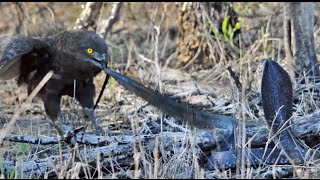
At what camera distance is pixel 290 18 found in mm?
6844

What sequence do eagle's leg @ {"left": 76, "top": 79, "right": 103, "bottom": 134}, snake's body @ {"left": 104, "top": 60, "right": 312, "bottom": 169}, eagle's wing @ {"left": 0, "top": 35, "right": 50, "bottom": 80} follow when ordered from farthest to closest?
1. eagle's leg @ {"left": 76, "top": 79, "right": 103, "bottom": 134}
2. eagle's wing @ {"left": 0, "top": 35, "right": 50, "bottom": 80}
3. snake's body @ {"left": 104, "top": 60, "right": 312, "bottom": 169}

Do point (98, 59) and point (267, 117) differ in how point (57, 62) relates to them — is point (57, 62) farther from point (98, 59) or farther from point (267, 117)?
point (267, 117)

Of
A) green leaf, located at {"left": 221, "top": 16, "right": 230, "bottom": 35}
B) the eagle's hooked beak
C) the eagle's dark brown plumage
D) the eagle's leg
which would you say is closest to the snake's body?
the eagle's hooked beak

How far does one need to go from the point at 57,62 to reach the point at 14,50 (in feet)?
1.73

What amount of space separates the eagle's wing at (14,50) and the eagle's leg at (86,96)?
51 centimetres

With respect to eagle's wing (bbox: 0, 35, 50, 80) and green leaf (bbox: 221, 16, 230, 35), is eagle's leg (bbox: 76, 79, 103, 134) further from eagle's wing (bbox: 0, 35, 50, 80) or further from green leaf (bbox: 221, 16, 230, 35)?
green leaf (bbox: 221, 16, 230, 35)

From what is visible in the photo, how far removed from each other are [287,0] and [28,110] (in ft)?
9.72

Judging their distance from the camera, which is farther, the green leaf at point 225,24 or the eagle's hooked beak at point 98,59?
the green leaf at point 225,24

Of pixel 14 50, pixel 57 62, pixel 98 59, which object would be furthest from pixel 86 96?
pixel 14 50

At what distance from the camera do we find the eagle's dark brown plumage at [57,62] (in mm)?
6148

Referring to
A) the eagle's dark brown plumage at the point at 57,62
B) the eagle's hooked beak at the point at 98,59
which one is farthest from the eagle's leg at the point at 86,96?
the eagle's hooked beak at the point at 98,59

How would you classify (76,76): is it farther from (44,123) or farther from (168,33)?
(168,33)

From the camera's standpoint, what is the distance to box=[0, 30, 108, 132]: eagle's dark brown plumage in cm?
615

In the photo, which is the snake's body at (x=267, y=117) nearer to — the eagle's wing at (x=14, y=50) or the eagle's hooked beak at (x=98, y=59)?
the eagle's hooked beak at (x=98, y=59)
